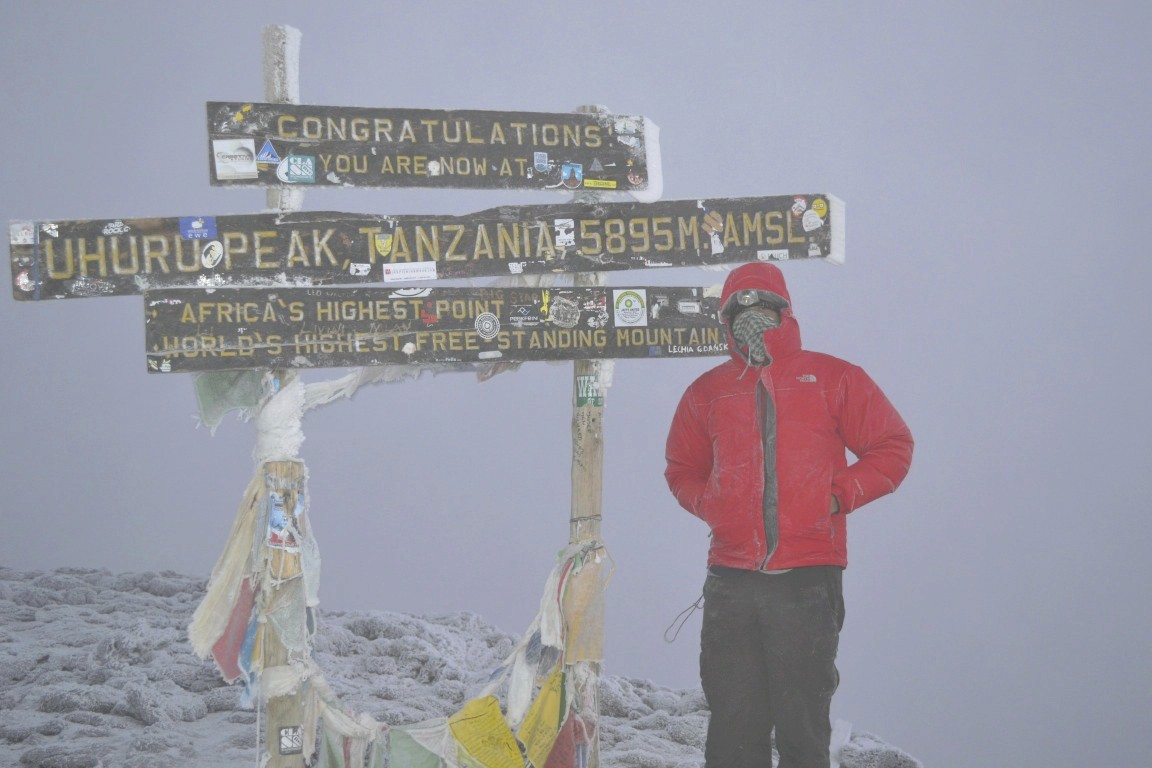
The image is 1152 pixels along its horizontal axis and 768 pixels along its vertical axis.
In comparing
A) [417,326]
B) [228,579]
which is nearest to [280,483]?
[228,579]

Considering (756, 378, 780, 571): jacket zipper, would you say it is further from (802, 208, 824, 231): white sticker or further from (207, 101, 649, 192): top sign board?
(207, 101, 649, 192): top sign board

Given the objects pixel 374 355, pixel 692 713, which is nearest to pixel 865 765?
pixel 692 713

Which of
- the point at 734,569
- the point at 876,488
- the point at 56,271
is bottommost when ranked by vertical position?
the point at 734,569

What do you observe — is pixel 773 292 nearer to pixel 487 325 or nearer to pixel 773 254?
pixel 773 254

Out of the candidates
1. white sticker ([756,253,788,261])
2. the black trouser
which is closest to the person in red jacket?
the black trouser

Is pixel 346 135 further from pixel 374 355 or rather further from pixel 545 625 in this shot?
pixel 545 625

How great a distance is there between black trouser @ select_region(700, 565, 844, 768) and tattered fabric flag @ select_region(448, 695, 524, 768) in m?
0.53

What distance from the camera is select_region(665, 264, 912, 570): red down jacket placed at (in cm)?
258

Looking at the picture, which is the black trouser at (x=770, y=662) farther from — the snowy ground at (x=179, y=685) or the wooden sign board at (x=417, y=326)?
the snowy ground at (x=179, y=685)

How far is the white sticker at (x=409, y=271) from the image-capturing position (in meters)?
2.90

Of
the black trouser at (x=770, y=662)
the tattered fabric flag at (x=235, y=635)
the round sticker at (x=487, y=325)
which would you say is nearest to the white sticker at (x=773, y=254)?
the round sticker at (x=487, y=325)

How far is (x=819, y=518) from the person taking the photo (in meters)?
2.58

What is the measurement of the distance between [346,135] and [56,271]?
2.48 ft

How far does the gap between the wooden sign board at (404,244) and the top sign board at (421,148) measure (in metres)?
0.09
